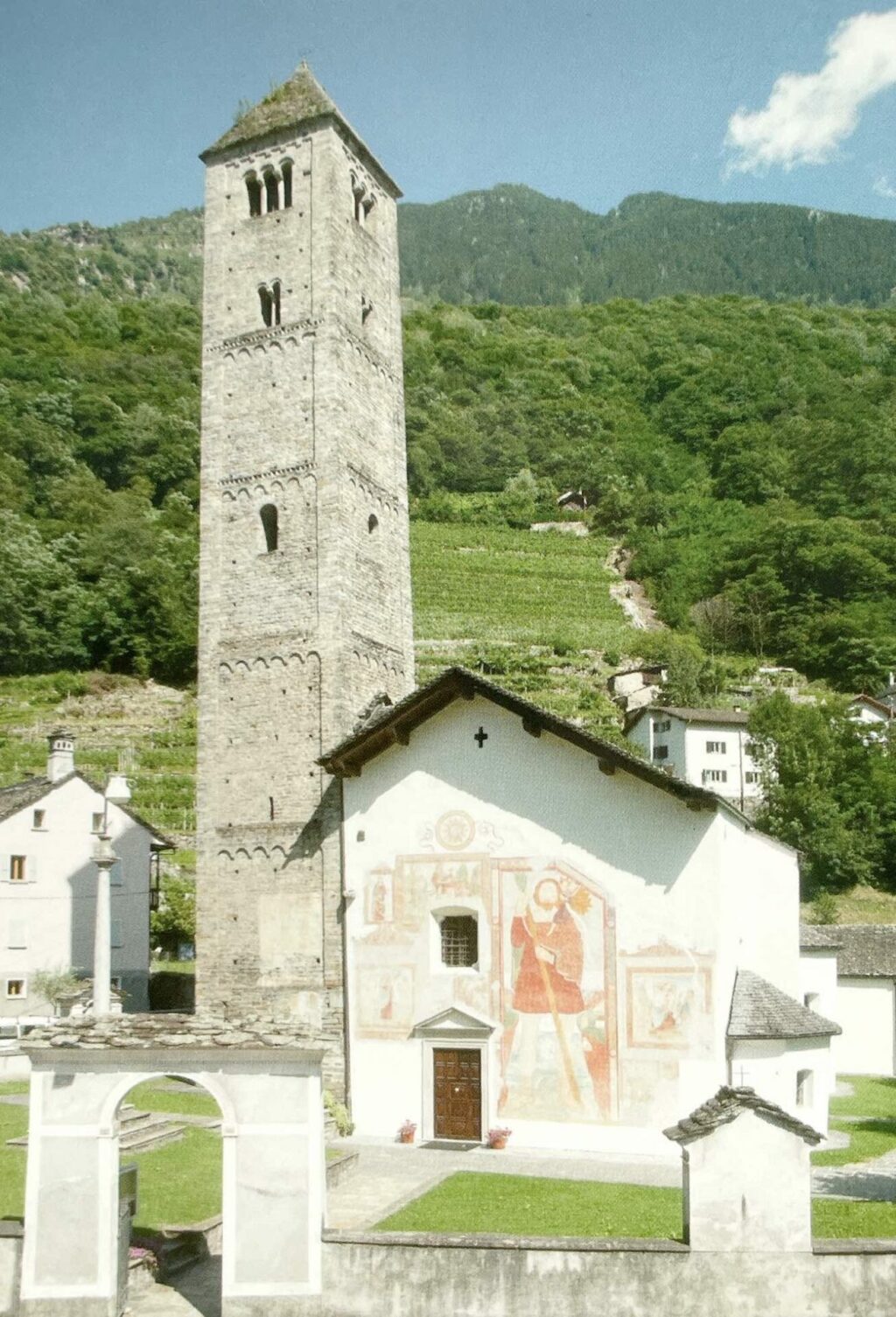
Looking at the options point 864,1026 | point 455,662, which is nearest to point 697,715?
point 455,662

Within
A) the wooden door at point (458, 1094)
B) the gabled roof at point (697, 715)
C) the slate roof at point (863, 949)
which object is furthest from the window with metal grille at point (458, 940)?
the gabled roof at point (697, 715)

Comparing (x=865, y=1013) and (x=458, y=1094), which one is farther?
(x=865, y=1013)

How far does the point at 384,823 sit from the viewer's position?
22297 mm

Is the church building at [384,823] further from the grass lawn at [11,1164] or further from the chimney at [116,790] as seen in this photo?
the chimney at [116,790]

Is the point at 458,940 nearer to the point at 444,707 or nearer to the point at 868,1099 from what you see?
the point at 444,707

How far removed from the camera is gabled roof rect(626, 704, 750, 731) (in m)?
64.6

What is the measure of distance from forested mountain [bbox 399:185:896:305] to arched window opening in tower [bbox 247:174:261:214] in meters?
138

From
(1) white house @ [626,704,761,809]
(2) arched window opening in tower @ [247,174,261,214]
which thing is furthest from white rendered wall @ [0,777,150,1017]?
(1) white house @ [626,704,761,809]

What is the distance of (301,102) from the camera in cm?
2716

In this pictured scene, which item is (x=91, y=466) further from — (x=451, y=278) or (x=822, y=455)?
(x=451, y=278)

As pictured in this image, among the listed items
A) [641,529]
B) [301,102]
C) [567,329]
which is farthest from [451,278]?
[301,102]

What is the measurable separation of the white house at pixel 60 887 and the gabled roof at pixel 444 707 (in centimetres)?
1503

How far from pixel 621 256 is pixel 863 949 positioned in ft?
531

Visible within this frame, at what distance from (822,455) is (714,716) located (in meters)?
45.0
